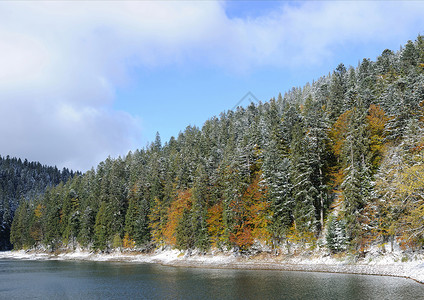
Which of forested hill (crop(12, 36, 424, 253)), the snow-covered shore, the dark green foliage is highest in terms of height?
forested hill (crop(12, 36, 424, 253))

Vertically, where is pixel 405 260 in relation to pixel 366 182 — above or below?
below

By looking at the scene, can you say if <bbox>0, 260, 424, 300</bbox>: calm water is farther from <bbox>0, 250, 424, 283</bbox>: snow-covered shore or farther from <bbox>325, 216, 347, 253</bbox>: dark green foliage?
<bbox>325, 216, 347, 253</bbox>: dark green foliage

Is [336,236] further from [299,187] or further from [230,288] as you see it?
[230,288]

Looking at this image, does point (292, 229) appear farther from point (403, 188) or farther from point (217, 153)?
point (217, 153)

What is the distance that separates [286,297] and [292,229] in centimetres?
2888

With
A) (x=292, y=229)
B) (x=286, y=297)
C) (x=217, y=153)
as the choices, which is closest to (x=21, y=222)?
(x=217, y=153)

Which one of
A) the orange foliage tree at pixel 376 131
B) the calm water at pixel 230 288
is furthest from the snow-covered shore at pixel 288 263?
the orange foliage tree at pixel 376 131

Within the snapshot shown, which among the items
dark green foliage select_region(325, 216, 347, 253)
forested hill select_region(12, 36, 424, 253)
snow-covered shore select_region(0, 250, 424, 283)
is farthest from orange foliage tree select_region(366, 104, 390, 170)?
snow-covered shore select_region(0, 250, 424, 283)

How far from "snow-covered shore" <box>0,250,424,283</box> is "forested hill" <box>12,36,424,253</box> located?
2374mm

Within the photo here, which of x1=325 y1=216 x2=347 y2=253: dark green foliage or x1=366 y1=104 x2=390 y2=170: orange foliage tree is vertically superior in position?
x1=366 y1=104 x2=390 y2=170: orange foliage tree

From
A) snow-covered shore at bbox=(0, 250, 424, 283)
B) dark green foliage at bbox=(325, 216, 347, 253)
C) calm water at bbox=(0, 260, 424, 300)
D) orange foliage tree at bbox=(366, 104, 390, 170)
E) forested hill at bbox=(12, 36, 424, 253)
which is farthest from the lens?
orange foliage tree at bbox=(366, 104, 390, 170)

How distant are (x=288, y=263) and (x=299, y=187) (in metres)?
13.8

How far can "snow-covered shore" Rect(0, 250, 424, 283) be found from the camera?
3999 cm

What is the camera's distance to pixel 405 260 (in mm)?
41438
